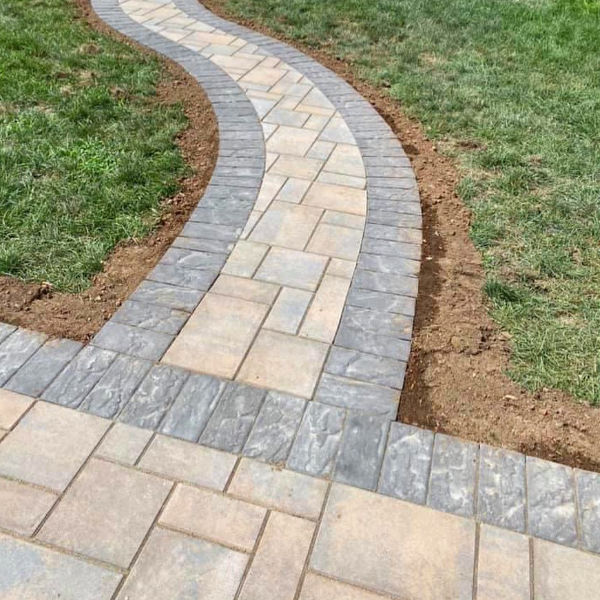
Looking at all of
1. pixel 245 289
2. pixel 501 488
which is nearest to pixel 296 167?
pixel 245 289

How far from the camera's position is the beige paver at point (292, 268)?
9.75ft

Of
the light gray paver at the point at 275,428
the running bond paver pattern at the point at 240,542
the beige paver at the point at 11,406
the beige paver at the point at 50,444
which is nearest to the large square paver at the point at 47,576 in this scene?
the running bond paver pattern at the point at 240,542

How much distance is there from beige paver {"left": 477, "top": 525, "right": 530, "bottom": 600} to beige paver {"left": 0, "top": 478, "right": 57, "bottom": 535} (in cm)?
139

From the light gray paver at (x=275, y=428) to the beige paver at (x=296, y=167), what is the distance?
187 centimetres

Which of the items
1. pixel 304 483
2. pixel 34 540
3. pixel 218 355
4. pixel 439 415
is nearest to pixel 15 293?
pixel 218 355

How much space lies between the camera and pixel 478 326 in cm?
275

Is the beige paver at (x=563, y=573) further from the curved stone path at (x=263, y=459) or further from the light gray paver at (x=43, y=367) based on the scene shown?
the light gray paver at (x=43, y=367)

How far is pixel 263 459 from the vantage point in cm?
216

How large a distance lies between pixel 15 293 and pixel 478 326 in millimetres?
2150

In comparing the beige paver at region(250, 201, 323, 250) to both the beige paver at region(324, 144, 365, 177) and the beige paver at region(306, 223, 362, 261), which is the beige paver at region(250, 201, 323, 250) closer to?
the beige paver at region(306, 223, 362, 261)

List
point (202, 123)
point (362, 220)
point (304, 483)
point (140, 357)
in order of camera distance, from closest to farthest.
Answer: point (304, 483), point (140, 357), point (362, 220), point (202, 123)

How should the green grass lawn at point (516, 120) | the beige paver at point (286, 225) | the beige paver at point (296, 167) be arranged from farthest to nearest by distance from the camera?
the beige paver at point (296, 167), the beige paver at point (286, 225), the green grass lawn at point (516, 120)

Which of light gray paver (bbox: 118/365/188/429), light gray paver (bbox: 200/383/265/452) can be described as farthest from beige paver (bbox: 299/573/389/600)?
light gray paver (bbox: 118/365/188/429)

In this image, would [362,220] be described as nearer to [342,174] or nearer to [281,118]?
[342,174]
